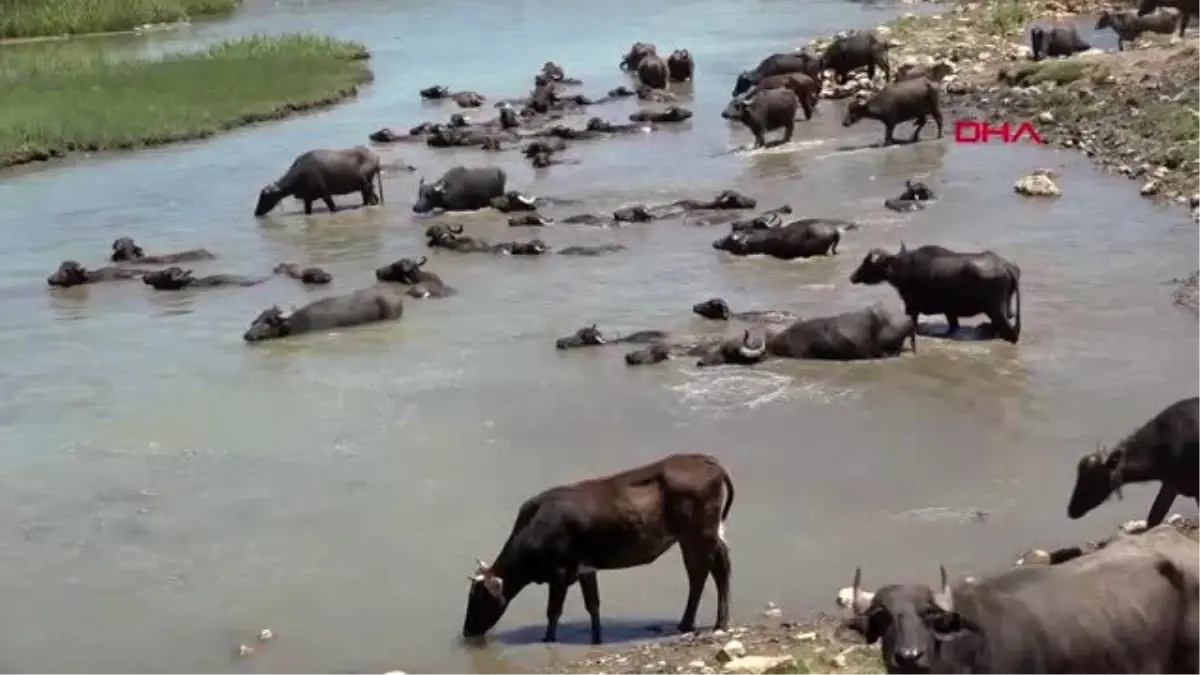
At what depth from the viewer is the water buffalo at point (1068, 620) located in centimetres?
627

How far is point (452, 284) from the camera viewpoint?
19266 millimetres

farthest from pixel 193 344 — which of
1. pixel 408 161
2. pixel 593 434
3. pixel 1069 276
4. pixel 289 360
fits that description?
pixel 408 161

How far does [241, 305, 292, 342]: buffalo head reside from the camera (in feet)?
55.9

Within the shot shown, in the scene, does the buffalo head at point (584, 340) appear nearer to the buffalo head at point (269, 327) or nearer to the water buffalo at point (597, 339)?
the water buffalo at point (597, 339)

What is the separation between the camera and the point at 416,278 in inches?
742

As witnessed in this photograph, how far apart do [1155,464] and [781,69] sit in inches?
875

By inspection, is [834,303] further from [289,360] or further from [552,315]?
[289,360]

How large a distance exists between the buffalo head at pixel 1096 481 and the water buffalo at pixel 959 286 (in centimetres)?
468

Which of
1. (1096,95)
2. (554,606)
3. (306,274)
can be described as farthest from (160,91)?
(554,606)

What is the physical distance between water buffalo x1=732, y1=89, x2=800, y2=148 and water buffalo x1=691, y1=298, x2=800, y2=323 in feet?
33.7

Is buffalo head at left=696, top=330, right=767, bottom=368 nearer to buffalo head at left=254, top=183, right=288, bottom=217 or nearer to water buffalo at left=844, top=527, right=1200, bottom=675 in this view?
water buffalo at left=844, top=527, right=1200, bottom=675

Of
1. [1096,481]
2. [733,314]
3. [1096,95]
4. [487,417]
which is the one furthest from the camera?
[1096,95]

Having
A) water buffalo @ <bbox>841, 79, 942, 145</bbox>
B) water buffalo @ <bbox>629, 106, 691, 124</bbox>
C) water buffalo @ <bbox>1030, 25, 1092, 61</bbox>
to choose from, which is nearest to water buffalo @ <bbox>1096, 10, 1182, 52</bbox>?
water buffalo @ <bbox>1030, 25, 1092, 61</bbox>

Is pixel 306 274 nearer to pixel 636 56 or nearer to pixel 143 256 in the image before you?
pixel 143 256
